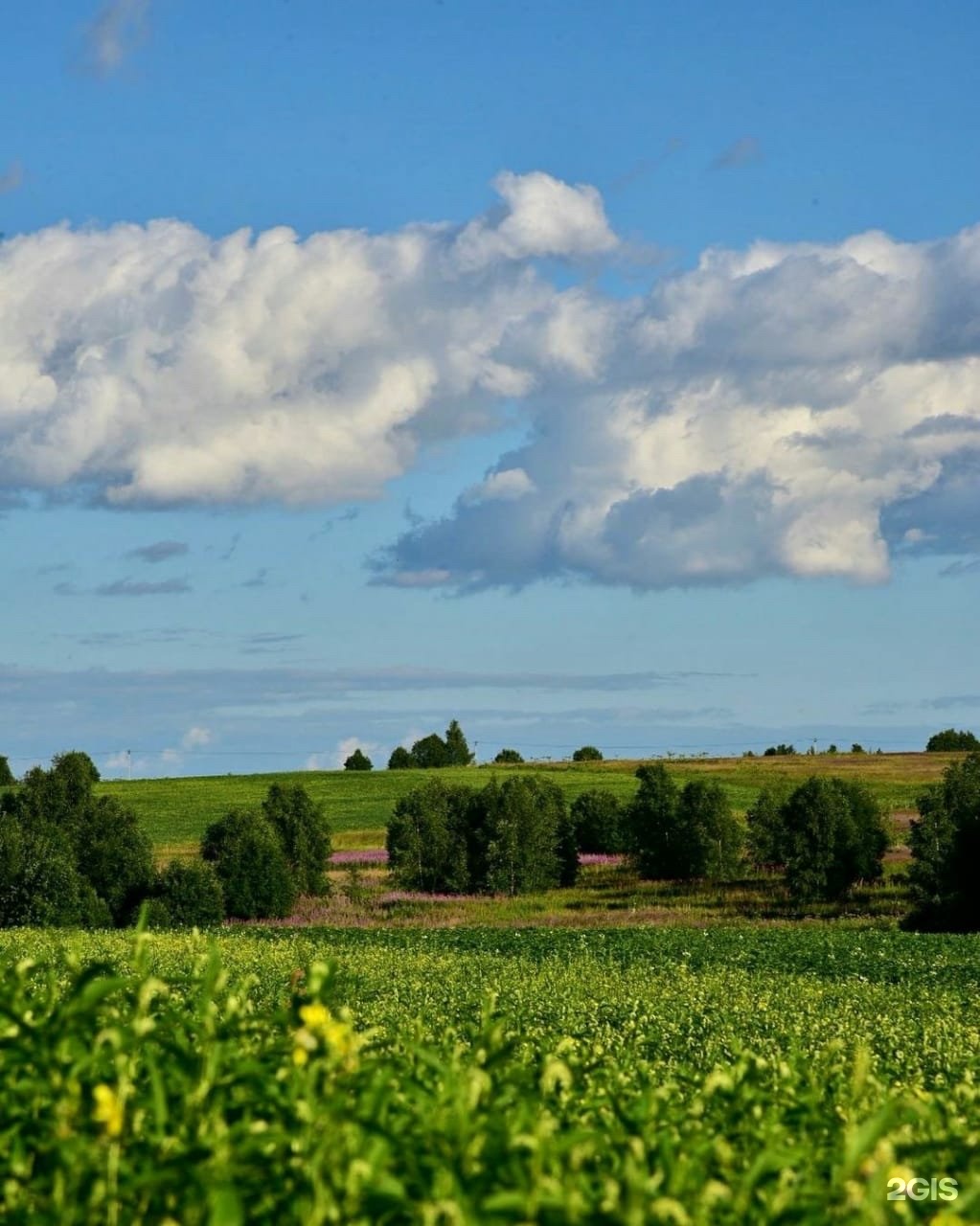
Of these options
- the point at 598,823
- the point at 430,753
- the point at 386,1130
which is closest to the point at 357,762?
the point at 430,753

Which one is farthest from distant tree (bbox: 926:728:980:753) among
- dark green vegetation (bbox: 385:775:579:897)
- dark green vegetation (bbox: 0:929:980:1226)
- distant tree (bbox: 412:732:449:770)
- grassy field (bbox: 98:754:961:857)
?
dark green vegetation (bbox: 0:929:980:1226)

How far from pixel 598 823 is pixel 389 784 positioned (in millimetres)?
41425

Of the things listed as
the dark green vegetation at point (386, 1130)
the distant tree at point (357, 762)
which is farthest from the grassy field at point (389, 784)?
the dark green vegetation at point (386, 1130)

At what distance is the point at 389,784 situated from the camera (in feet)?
385

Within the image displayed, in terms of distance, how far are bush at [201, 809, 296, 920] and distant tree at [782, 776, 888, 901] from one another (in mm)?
20682

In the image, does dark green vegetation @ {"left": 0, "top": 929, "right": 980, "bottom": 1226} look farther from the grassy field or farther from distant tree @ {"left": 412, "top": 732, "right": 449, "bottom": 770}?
distant tree @ {"left": 412, "top": 732, "right": 449, "bottom": 770}

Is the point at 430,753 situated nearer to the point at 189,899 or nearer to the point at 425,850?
the point at 425,850

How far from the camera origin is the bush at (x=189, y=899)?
162 ft

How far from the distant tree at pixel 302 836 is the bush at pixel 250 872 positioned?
4.90 meters

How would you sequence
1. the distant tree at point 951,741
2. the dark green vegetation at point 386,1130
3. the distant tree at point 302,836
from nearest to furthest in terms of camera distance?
1. the dark green vegetation at point 386,1130
2. the distant tree at point 302,836
3. the distant tree at point 951,741

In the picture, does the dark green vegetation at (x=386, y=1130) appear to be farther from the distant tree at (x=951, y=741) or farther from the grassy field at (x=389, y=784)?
the distant tree at (x=951, y=741)

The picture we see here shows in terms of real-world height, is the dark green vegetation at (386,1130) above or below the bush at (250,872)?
above

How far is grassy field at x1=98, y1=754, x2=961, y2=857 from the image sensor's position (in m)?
95.6

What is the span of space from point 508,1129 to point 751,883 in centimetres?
6431
